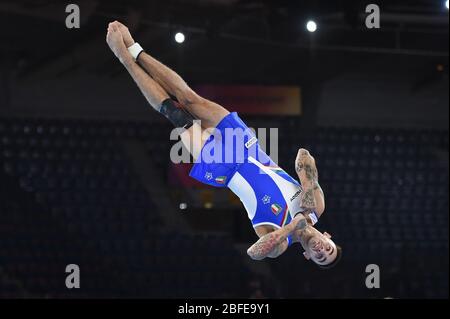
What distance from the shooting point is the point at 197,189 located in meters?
17.2

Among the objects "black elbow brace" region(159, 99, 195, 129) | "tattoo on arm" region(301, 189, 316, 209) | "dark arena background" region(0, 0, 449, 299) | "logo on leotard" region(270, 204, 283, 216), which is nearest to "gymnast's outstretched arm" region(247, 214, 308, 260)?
"tattoo on arm" region(301, 189, 316, 209)

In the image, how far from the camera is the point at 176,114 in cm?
743

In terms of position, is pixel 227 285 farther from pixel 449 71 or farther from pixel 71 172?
pixel 449 71

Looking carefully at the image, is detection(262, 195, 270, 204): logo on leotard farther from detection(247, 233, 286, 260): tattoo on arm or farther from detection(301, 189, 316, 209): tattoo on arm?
detection(247, 233, 286, 260): tattoo on arm

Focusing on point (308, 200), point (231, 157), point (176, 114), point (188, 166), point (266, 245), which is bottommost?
point (266, 245)

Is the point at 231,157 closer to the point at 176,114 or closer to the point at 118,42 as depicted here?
the point at 176,114

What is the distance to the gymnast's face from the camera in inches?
271

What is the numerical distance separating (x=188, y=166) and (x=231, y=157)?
31.8 feet

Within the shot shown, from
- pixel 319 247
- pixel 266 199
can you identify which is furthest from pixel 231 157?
pixel 319 247

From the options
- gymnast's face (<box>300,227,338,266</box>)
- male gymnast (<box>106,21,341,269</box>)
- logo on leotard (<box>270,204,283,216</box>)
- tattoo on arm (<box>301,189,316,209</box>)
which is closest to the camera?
tattoo on arm (<box>301,189,316,209</box>)

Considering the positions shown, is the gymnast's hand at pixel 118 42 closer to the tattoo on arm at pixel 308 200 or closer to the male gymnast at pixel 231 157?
the male gymnast at pixel 231 157

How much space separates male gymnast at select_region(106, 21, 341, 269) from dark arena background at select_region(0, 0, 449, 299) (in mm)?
5864

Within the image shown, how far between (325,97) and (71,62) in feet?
17.7
